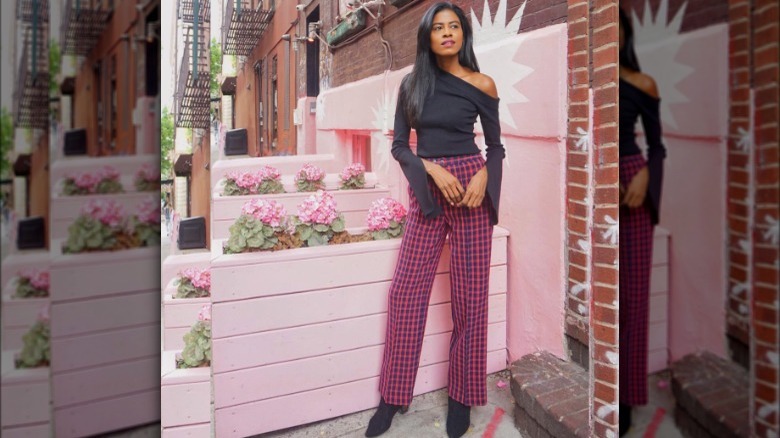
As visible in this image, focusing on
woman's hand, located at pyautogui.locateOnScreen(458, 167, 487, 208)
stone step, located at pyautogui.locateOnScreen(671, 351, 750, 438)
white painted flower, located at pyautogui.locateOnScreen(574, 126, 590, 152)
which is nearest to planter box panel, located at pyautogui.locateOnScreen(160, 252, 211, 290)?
woman's hand, located at pyautogui.locateOnScreen(458, 167, 487, 208)

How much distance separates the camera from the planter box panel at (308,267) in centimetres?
124

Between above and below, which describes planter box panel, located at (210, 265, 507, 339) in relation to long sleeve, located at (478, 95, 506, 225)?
below

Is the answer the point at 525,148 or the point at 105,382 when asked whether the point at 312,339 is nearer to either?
the point at 105,382

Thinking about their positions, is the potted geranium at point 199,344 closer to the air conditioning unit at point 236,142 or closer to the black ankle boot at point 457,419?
the air conditioning unit at point 236,142

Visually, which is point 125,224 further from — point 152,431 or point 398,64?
point 398,64

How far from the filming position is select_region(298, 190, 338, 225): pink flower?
1.29 m

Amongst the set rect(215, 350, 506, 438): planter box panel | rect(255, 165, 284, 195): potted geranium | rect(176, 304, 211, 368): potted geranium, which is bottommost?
rect(215, 350, 506, 438): planter box panel

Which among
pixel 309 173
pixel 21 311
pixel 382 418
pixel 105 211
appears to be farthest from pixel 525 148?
pixel 21 311

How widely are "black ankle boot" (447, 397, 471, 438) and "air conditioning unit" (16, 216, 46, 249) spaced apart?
3.43ft

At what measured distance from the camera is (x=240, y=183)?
50.4 inches

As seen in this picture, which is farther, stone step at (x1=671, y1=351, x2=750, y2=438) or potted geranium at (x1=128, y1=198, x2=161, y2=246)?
potted geranium at (x1=128, y1=198, x2=161, y2=246)

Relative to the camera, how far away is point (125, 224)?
1296 mm

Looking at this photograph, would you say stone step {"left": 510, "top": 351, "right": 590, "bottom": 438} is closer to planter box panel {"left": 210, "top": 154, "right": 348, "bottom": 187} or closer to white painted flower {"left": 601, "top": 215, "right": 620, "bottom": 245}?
white painted flower {"left": 601, "top": 215, "right": 620, "bottom": 245}

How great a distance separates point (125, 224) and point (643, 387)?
1192mm
